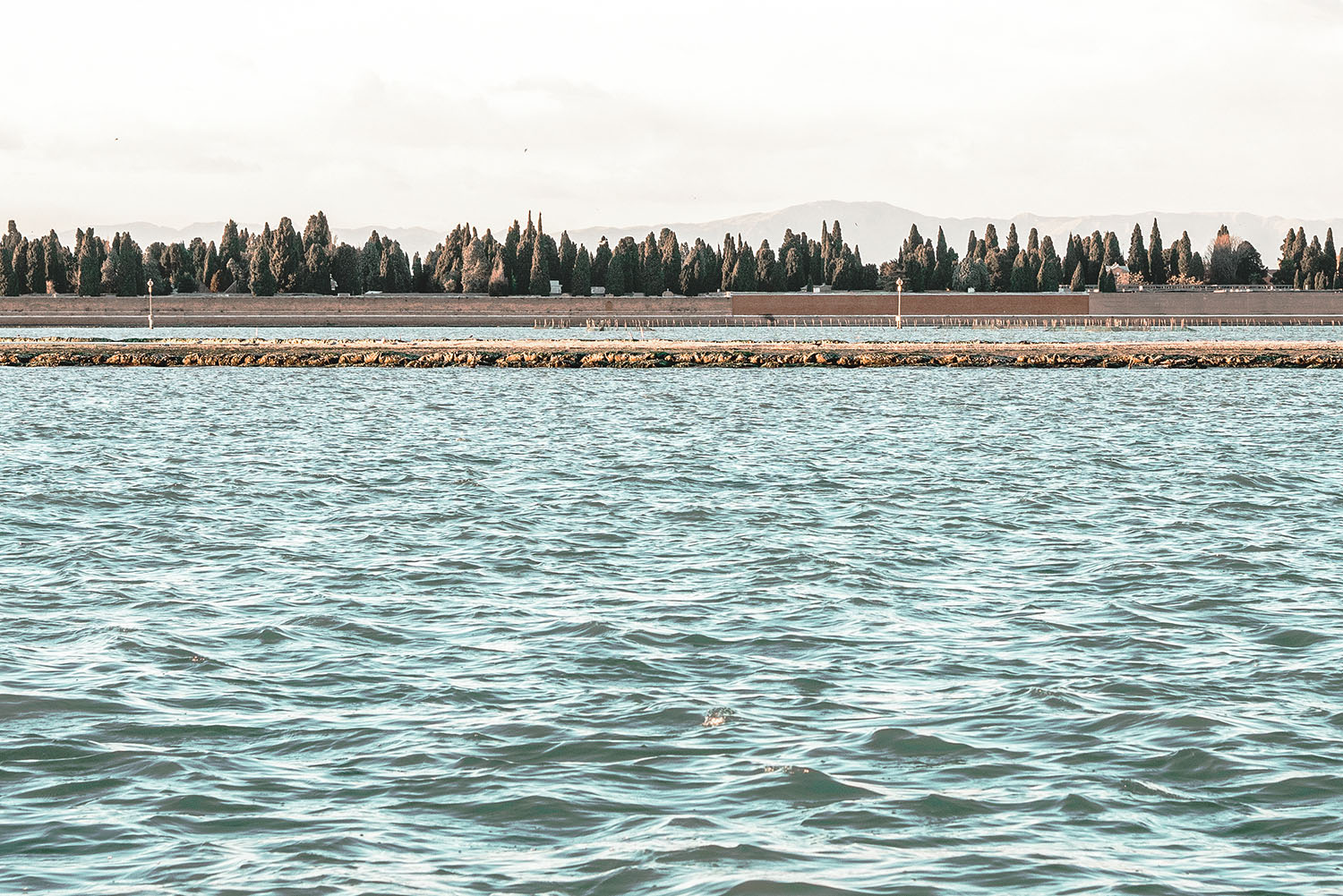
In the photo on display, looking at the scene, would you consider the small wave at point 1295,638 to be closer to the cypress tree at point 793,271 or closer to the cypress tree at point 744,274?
the cypress tree at point 744,274

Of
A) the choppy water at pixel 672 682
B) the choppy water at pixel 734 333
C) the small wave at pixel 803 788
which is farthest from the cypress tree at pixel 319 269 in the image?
the small wave at pixel 803 788

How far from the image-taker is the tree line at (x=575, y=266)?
468 ft

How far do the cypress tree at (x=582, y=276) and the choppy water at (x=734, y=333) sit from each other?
36.7 ft

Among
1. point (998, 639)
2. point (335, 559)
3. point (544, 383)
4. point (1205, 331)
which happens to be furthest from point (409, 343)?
point (998, 639)

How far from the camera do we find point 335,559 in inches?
758

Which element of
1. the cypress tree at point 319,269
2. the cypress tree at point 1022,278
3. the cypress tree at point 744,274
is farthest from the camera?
the cypress tree at point 744,274

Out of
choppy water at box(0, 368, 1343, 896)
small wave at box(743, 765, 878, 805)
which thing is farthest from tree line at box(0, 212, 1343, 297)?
small wave at box(743, 765, 878, 805)

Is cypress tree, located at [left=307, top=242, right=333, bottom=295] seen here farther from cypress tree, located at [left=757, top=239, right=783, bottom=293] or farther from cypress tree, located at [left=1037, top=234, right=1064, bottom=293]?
cypress tree, located at [left=1037, top=234, right=1064, bottom=293]

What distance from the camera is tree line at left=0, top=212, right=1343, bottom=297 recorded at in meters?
143

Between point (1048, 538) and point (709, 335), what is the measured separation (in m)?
96.7

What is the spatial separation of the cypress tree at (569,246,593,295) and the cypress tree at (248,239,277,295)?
26082 mm

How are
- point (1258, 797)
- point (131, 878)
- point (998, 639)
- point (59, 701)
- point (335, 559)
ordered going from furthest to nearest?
1. point (335, 559)
2. point (998, 639)
3. point (59, 701)
4. point (1258, 797)
5. point (131, 878)

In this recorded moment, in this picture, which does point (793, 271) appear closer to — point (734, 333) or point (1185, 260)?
point (734, 333)

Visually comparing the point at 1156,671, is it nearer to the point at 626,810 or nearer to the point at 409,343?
the point at 626,810
